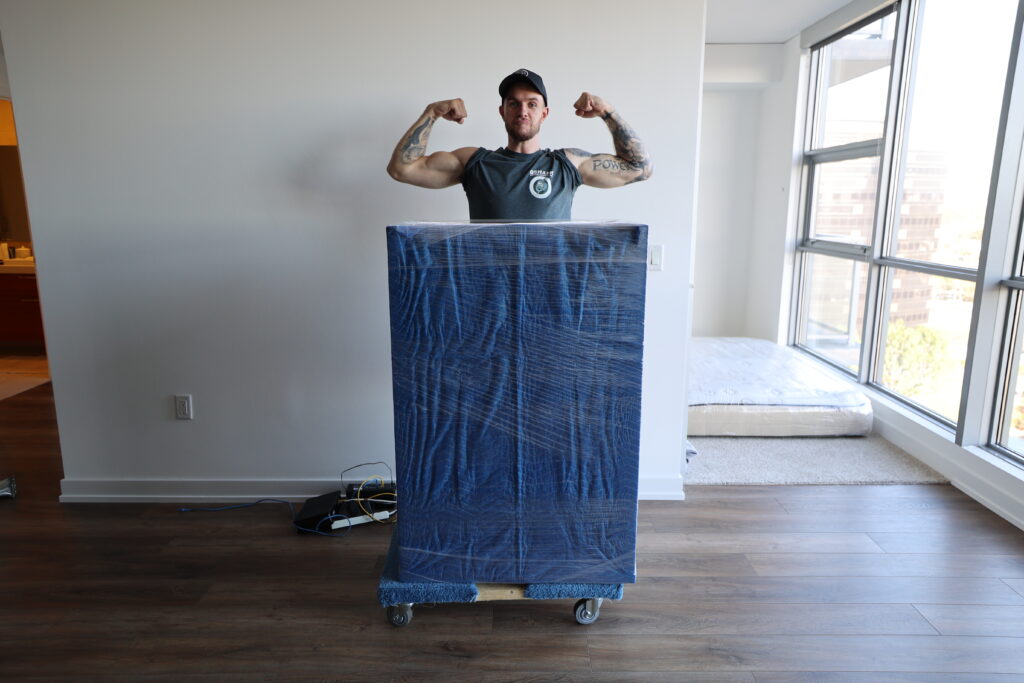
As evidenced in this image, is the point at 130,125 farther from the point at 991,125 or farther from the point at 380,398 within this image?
the point at 991,125

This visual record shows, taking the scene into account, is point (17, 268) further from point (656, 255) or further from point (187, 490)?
point (656, 255)

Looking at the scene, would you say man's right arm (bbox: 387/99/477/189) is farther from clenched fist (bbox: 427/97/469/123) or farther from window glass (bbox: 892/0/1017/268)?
window glass (bbox: 892/0/1017/268)

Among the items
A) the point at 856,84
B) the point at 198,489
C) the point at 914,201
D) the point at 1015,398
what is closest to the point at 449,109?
the point at 198,489

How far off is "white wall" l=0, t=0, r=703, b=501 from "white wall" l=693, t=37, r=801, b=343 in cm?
264

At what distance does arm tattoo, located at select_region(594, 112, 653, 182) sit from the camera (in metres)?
2.21

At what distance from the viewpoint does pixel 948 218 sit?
10.8 ft

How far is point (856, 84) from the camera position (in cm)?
418

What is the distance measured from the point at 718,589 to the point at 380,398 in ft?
4.78

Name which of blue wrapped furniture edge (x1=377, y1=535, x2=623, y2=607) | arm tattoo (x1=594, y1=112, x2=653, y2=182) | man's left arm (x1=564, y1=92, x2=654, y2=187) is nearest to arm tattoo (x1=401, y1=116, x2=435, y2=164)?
man's left arm (x1=564, y1=92, x2=654, y2=187)

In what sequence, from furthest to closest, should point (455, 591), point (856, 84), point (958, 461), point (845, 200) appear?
point (845, 200)
point (856, 84)
point (958, 461)
point (455, 591)

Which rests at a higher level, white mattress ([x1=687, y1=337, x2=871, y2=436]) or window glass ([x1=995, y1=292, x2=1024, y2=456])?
window glass ([x1=995, y1=292, x2=1024, y2=456])

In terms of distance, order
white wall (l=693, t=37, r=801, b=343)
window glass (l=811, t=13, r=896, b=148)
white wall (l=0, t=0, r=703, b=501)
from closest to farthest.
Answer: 1. white wall (l=0, t=0, r=703, b=501)
2. window glass (l=811, t=13, r=896, b=148)
3. white wall (l=693, t=37, r=801, b=343)

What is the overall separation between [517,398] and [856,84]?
3.64 metres

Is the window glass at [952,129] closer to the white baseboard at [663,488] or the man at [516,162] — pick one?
the white baseboard at [663,488]
